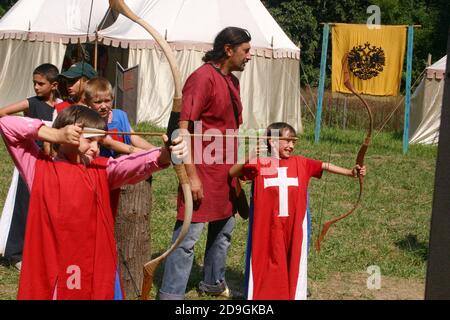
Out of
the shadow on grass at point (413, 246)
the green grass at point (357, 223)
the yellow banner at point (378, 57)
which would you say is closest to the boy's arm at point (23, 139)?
the green grass at point (357, 223)

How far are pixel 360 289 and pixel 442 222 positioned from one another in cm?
233

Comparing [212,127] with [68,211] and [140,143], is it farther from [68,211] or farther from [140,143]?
[68,211]

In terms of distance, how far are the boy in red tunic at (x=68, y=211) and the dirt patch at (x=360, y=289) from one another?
2020 mm

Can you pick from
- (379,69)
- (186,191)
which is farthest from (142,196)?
(379,69)

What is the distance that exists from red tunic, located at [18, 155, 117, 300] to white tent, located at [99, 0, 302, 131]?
41.3 feet

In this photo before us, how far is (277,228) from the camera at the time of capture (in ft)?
12.9

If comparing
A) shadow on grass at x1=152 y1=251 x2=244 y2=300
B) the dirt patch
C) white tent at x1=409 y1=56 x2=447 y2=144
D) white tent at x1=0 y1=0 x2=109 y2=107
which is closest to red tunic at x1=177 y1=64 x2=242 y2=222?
shadow on grass at x1=152 y1=251 x2=244 y2=300

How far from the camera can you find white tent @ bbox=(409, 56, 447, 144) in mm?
15047

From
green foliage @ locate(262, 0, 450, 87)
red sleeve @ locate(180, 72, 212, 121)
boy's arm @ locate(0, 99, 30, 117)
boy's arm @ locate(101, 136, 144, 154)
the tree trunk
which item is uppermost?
green foliage @ locate(262, 0, 450, 87)

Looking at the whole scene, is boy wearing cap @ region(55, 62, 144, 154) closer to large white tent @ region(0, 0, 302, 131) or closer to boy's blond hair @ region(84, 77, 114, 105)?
boy's blond hair @ region(84, 77, 114, 105)

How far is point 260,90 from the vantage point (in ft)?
54.0

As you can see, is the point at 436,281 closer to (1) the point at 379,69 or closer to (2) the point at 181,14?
(1) the point at 379,69

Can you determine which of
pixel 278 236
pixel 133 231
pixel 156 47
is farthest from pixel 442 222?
pixel 156 47

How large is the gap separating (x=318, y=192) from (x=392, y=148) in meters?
5.64
